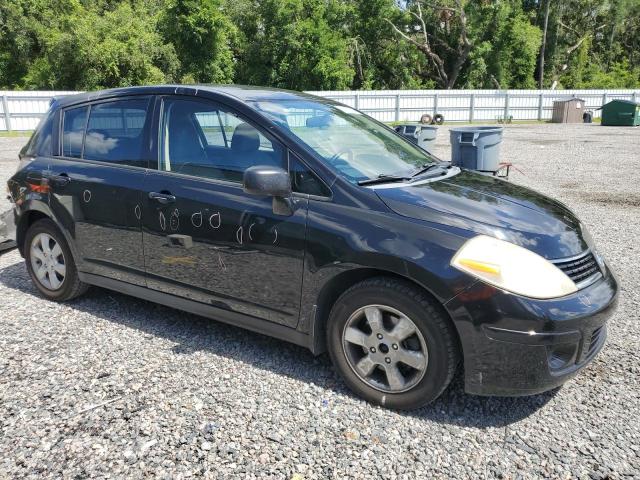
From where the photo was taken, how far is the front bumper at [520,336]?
8.55ft

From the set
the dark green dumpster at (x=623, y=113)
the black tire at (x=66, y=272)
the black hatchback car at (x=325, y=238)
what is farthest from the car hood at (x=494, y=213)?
the dark green dumpster at (x=623, y=113)

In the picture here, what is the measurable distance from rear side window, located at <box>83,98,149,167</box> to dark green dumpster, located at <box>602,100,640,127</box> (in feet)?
103

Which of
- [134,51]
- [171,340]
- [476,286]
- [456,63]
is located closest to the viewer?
[476,286]

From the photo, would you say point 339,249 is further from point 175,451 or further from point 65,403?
point 65,403

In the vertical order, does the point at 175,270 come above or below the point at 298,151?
below

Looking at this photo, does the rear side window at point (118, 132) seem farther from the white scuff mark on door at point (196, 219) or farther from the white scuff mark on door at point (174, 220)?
the white scuff mark on door at point (196, 219)

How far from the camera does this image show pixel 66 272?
14.6 feet

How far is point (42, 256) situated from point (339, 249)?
2.96 meters

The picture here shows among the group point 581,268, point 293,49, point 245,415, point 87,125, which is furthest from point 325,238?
point 293,49

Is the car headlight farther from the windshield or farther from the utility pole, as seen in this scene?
the utility pole

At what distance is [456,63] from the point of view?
44531 mm

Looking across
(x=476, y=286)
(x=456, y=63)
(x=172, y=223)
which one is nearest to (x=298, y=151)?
(x=172, y=223)

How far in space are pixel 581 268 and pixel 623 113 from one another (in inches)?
1238

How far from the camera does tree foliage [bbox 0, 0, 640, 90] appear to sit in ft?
107
